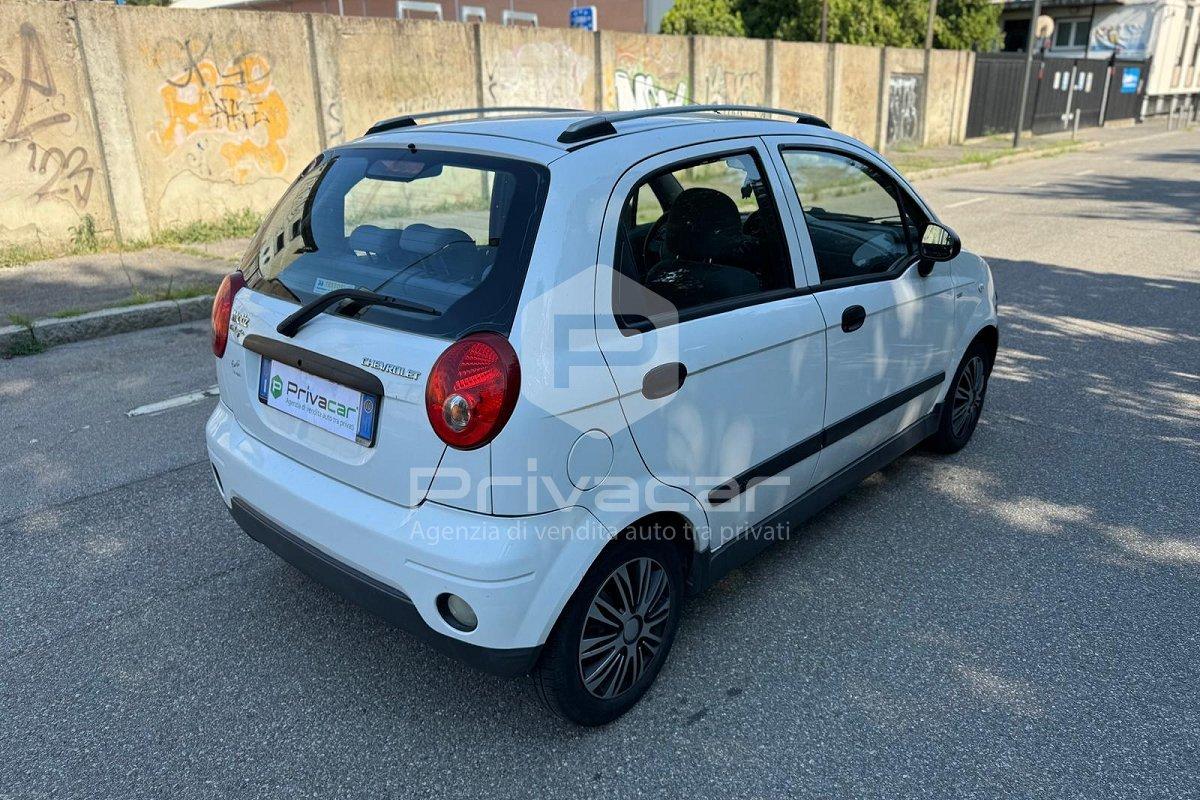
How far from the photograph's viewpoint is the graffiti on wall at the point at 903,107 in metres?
22.4

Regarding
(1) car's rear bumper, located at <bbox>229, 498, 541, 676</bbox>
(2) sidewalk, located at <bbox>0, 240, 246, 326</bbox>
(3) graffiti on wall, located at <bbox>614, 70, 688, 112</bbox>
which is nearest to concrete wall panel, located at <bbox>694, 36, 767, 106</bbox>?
(3) graffiti on wall, located at <bbox>614, 70, 688, 112</bbox>

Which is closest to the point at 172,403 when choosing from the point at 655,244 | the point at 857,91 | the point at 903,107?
the point at 655,244

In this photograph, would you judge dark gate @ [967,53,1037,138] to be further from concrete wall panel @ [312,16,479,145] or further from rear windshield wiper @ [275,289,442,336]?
rear windshield wiper @ [275,289,442,336]

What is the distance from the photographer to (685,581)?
289 centimetres

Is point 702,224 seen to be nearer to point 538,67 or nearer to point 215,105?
point 215,105

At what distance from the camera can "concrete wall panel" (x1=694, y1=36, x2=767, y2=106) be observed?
57.1 feet

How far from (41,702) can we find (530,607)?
171 centimetres

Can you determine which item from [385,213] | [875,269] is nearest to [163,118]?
[385,213]

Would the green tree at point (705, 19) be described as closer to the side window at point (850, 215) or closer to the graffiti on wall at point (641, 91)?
the graffiti on wall at point (641, 91)

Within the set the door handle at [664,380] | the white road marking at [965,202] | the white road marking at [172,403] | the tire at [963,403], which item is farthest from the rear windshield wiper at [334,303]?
the white road marking at [965,202]

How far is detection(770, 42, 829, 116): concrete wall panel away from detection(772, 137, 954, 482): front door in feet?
52.4

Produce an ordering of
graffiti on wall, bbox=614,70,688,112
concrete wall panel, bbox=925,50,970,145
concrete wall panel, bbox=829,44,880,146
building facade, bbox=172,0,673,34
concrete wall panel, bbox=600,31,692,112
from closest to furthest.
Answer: concrete wall panel, bbox=600,31,692,112
graffiti on wall, bbox=614,70,688,112
concrete wall panel, bbox=829,44,880,146
concrete wall panel, bbox=925,50,970,145
building facade, bbox=172,0,673,34

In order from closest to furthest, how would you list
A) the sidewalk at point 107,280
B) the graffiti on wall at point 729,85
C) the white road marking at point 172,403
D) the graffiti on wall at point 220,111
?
the white road marking at point 172,403 → the sidewalk at point 107,280 → the graffiti on wall at point 220,111 → the graffiti on wall at point 729,85

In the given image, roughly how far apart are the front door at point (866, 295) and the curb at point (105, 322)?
5.77 meters
